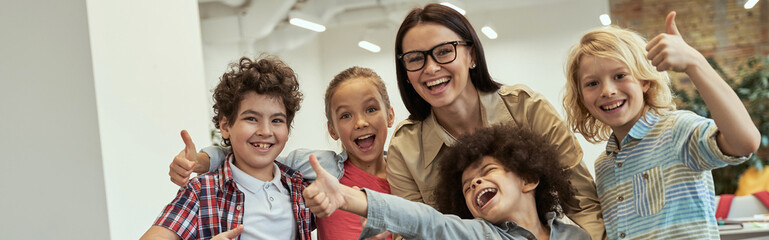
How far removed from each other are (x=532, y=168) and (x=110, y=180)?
183 cm

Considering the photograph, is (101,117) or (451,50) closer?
(451,50)

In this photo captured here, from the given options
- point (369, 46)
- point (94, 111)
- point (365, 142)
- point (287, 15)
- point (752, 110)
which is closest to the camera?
point (365, 142)

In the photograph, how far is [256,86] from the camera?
2.13m

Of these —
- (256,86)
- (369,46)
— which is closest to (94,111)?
(256,86)

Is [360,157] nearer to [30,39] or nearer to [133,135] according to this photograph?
[133,135]

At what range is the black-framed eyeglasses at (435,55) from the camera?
2180 millimetres

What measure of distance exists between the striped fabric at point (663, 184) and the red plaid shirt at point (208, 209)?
0.96 m

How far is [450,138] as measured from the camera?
2.29 meters

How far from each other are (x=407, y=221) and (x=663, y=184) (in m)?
0.80

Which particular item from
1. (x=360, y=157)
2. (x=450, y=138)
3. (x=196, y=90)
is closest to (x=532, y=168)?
(x=450, y=138)

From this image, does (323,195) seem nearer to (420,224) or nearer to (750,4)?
(420,224)

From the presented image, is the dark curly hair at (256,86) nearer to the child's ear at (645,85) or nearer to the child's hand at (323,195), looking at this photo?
the child's hand at (323,195)

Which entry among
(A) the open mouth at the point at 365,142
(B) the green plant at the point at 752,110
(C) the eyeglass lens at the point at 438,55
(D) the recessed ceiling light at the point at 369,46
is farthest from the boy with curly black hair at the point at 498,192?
(D) the recessed ceiling light at the point at 369,46

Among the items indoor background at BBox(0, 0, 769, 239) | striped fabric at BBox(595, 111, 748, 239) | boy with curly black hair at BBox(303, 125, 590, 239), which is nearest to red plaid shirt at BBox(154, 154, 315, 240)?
boy with curly black hair at BBox(303, 125, 590, 239)
